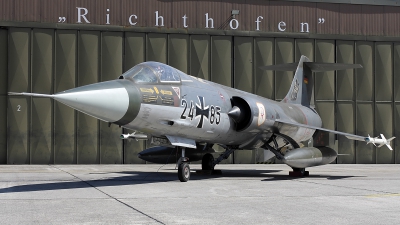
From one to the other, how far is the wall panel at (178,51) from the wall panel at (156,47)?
0.88ft

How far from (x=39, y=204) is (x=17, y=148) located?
57.5ft

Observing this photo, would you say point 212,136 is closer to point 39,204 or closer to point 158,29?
point 39,204

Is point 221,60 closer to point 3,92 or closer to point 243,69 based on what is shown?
point 243,69

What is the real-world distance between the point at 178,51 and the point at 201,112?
13831 millimetres

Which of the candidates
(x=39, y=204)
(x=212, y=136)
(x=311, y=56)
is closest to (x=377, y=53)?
(x=311, y=56)

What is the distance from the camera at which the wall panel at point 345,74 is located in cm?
2870

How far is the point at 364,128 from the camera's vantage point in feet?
93.9

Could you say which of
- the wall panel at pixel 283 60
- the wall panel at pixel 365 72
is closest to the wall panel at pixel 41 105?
the wall panel at pixel 283 60

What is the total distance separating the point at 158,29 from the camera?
87.1 feet

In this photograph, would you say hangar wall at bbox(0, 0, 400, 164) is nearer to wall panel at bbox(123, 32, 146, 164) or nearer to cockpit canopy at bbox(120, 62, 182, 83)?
wall panel at bbox(123, 32, 146, 164)

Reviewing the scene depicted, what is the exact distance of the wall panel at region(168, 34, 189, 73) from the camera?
26.7 m

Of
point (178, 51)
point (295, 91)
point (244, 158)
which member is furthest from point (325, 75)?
point (295, 91)

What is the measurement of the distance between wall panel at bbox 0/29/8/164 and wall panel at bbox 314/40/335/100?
1611 cm

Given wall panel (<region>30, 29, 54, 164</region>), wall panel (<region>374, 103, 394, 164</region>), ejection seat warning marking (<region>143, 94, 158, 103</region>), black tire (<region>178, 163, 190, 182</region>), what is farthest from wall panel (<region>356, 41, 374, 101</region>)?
ejection seat warning marking (<region>143, 94, 158, 103</region>)
